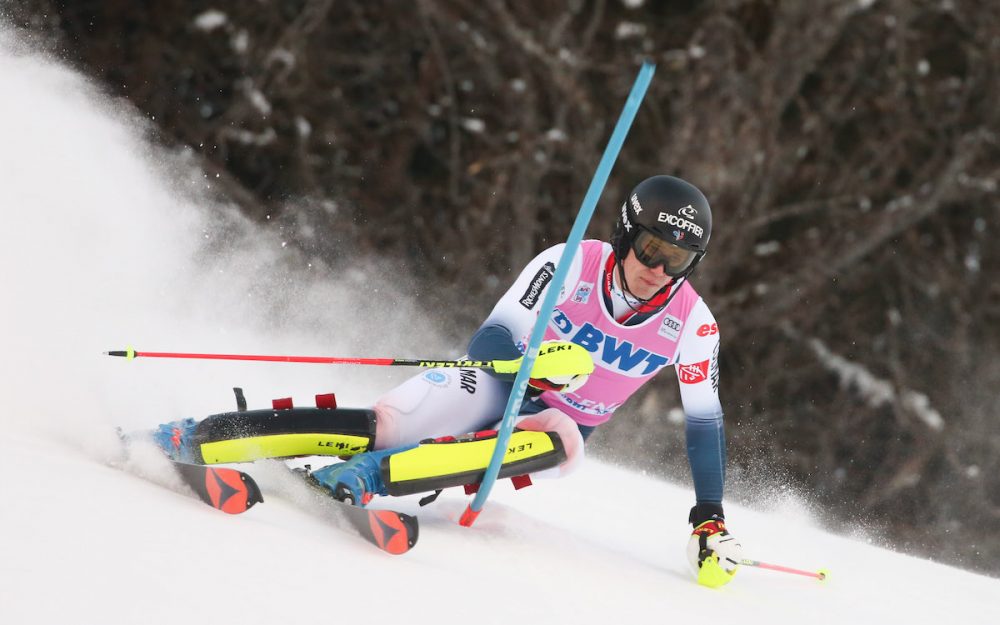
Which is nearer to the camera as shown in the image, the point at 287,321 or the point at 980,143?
the point at 287,321

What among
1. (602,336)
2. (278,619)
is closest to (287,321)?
(602,336)

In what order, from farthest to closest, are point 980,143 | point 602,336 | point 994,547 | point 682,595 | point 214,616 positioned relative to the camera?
point 980,143
point 994,547
point 602,336
point 682,595
point 214,616

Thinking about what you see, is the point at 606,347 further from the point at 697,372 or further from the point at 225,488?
the point at 225,488

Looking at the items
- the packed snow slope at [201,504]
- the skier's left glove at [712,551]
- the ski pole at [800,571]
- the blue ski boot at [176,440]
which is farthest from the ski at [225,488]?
the ski pole at [800,571]

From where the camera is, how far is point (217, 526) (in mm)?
2832

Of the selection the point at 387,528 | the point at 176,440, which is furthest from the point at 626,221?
the point at 176,440

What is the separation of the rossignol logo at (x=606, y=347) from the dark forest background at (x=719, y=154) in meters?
7.46

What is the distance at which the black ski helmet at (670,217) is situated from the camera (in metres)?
3.77

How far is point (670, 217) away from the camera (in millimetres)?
3773

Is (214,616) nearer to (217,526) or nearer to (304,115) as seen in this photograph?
(217,526)

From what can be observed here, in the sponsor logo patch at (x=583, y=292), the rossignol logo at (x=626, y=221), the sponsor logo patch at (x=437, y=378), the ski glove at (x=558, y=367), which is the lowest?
the ski glove at (x=558, y=367)

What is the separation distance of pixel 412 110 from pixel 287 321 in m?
6.18

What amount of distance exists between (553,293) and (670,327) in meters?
0.84

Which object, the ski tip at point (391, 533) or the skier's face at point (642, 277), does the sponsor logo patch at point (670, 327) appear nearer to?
the skier's face at point (642, 277)
